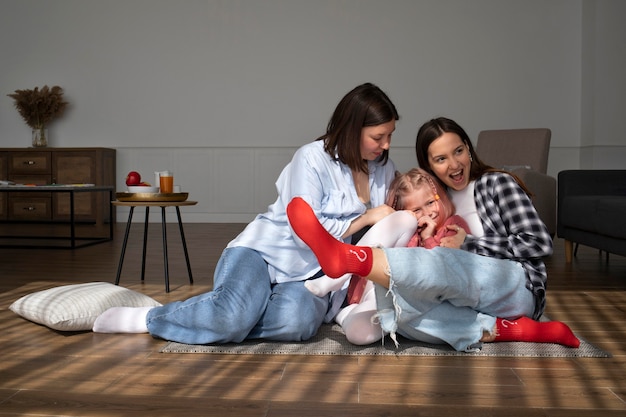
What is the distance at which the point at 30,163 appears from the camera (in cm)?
658

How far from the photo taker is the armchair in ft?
13.6

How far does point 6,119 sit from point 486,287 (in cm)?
688

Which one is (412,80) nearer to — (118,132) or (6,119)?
(118,132)

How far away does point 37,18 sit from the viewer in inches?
279

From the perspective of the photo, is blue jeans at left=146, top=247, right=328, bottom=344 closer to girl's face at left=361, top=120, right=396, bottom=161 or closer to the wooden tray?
girl's face at left=361, top=120, right=396, bottom=161

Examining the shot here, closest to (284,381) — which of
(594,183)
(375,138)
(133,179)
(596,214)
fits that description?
(375,138)

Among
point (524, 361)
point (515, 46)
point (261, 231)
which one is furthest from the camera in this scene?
point (515, 46)

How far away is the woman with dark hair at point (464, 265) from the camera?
1653 millimetres

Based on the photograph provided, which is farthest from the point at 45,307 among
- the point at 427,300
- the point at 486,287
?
the point at 486,287

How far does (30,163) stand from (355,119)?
5.58 meters

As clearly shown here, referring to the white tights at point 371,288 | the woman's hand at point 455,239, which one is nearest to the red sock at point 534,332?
the woman's hand at point 455,239

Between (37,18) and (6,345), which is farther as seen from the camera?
(37,18)

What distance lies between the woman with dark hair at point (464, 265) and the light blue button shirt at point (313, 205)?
0.27 metres

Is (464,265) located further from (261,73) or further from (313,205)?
(261,73)
